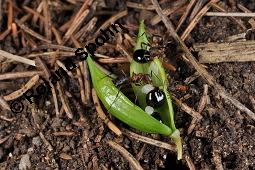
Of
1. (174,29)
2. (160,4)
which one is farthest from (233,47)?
(160,4)

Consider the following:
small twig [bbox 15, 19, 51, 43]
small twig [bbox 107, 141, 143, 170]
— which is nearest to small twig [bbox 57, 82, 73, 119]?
small twig [bbox 107, 141, 143, 170]

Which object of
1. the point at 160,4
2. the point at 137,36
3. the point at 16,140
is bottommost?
the point at 16,140

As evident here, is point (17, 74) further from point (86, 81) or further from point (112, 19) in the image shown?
point (112, 19)

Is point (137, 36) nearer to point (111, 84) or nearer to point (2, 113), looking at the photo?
point (111, 84)

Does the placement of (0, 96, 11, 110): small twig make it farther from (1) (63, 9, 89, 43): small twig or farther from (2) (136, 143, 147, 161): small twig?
(2) (136, 143, 147, 161): small twig

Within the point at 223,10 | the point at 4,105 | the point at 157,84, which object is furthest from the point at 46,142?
the point at 223,10

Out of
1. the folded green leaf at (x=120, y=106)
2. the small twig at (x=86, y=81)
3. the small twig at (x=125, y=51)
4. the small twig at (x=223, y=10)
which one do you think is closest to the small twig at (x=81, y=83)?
the small twig at (x=86, y=81)
